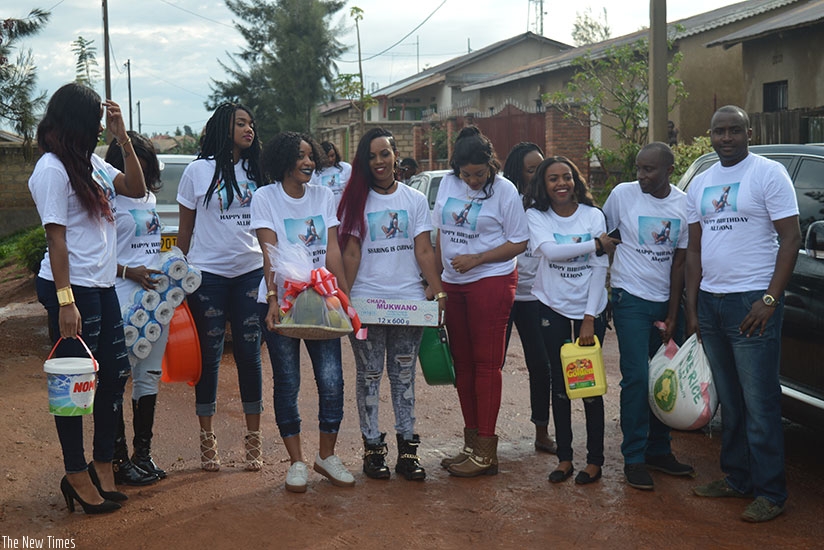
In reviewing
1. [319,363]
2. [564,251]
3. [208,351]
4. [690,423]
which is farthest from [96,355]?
[690,423]

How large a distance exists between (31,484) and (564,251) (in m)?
3.34

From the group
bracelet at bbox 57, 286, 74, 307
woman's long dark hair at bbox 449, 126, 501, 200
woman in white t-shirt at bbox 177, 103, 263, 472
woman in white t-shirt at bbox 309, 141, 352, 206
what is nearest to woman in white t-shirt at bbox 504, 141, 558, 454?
woman's long dark hair at bbox 449, 126, 501, 200

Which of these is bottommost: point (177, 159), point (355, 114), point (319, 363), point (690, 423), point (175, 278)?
point (690, 423)

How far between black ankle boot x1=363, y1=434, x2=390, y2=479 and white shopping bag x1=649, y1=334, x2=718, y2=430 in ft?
5.28

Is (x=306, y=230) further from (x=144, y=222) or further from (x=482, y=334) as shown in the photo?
(x=482, y=334)

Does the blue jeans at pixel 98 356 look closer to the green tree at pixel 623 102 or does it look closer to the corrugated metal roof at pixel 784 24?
the green tree at pixel 623 102

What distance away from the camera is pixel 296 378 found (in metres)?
5.34

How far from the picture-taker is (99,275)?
4734mm

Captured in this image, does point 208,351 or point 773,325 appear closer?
point 773,325

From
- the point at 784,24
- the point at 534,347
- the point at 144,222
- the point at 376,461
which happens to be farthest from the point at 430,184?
the point at 376,461

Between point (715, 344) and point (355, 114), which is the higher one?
point (355, 114)

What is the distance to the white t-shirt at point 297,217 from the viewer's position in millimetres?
5203

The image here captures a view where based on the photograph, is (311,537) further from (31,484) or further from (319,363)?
(31,484)

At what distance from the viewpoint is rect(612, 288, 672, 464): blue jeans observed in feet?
17.4
